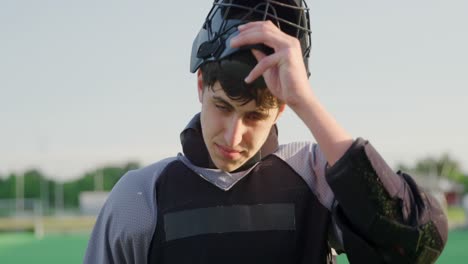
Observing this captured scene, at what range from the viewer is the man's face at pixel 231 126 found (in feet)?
6.44

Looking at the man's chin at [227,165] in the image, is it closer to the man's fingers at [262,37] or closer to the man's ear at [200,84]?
the man's ear at [200,84]

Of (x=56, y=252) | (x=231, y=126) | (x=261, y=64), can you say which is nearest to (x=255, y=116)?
(x=231, y=126)

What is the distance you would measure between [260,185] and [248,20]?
47 cm

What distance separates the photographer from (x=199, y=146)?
7.25 feet

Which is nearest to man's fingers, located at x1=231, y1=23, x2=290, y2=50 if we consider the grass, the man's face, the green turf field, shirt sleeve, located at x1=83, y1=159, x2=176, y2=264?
the man's face

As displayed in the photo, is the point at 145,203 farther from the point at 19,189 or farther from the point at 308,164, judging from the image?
the point at 19,189

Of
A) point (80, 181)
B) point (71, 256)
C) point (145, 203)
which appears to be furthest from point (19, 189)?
point (145, 203)

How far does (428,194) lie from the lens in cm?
189

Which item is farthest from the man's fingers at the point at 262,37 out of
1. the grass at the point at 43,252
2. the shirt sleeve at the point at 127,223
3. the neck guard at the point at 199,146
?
the grass at the point at 43,252

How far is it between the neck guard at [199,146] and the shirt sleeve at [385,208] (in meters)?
0.39

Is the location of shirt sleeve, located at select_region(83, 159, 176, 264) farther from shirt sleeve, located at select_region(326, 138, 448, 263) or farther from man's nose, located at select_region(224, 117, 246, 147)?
shirt sleeve, located at select_region(326, 138, 448, 263)

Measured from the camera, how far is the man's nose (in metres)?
1.95

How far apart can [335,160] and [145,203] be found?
0.66m

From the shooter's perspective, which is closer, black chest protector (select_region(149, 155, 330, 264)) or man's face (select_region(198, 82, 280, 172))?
man's face (select_region(198, 82, 280, 172))
